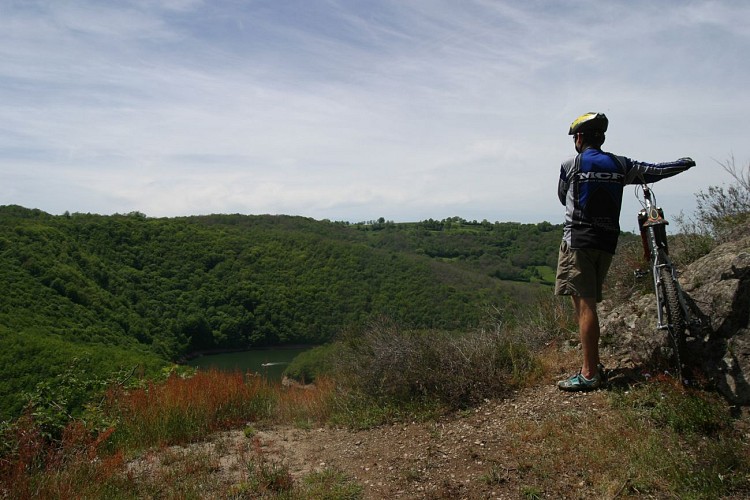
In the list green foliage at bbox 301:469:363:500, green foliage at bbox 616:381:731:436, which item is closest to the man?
green foliage at bbox 616:381:731:436

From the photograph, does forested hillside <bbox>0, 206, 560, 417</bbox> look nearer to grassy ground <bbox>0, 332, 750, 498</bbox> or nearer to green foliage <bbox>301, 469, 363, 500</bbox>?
grassy ground <bbox>0, 332, 750, 498</bbox>

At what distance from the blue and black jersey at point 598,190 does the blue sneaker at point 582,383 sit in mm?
1034

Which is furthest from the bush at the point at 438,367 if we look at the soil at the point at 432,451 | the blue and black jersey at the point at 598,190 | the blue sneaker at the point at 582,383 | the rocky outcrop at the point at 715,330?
the blue and black jersey at the point at 598,190

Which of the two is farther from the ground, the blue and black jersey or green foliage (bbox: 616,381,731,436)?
the blue and black jersey

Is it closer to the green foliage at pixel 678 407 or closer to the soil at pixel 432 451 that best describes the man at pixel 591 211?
the green foliage at pixel 678 407

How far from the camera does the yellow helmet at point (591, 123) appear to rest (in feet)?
13.5

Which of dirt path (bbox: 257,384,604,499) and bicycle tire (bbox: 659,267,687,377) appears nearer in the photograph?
dirt path (bbox: 257,384,604,499)

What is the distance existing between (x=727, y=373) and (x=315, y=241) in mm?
71326

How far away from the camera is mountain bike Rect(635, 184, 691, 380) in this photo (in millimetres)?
3814

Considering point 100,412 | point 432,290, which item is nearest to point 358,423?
point 100,412

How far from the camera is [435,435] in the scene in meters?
4.18

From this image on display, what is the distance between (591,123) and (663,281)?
1.30 m

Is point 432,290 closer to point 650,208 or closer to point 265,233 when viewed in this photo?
point 265,233

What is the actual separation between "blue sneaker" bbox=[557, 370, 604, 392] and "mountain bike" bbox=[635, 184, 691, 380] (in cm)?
57
